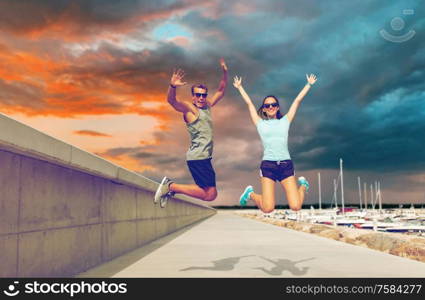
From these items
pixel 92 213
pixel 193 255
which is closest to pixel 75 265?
pixel 92 213

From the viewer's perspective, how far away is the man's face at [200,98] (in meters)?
6.15

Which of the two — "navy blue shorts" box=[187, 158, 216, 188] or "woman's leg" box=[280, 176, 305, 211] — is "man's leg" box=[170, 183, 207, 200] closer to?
"navy blue shorts" box=[187, 158, 216, 188]

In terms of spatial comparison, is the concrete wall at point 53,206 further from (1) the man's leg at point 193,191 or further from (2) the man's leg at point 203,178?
(2) the man's leg at point 203,178

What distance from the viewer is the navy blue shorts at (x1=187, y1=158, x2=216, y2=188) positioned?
5.86 meters

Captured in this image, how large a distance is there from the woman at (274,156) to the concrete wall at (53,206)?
11.0 ft

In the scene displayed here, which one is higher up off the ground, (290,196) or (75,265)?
(290,196)

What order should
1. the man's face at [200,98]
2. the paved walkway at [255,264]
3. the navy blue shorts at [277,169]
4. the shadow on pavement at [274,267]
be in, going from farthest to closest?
the shadow on pavement at [274,267], the paved walkway at [255,264], the man's face at [200,98], the navy blue shorts at [277,169]

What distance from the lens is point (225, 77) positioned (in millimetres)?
6430

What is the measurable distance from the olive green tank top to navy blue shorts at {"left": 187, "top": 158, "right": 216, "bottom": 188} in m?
0.06

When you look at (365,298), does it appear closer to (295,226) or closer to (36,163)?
(36,163)

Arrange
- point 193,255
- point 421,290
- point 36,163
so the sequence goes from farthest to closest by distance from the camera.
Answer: point 193,255, point 36,163, point 421,290

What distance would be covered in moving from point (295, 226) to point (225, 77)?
108ft

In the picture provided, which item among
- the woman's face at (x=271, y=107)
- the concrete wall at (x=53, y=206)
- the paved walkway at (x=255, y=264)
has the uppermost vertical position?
the woman's face at (x=271, y=107)

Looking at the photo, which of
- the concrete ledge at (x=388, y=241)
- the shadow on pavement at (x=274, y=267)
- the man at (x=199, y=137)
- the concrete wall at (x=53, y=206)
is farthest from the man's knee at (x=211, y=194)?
the concrete ledge at (x=388, y=241)
